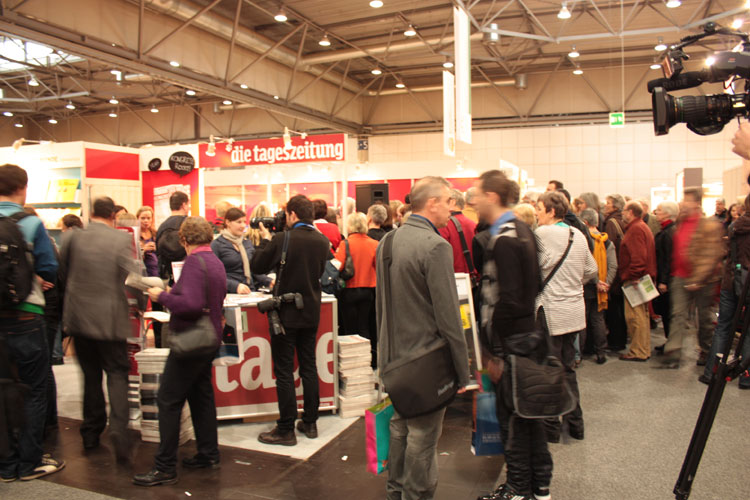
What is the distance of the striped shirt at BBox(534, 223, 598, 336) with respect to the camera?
3.26 m

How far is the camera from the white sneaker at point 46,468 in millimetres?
3014

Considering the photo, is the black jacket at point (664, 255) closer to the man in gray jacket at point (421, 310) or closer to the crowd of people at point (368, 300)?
the crowd of people at point (368, 300)

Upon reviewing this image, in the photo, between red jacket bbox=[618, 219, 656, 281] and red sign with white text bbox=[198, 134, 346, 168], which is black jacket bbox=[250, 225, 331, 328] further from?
red jacket bbox=[618, 219, 656, 281]

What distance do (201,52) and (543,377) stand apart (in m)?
10.1

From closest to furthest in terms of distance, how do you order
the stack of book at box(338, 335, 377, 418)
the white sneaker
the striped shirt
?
1. the white sneaker
2. the striped shirt
3. the stack of book at box(338, 335, 377, 418)

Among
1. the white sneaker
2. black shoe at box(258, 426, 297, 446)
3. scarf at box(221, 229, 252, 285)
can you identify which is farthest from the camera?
scarf at box(221, 229, 252, 285)

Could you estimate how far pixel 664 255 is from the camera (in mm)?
5344

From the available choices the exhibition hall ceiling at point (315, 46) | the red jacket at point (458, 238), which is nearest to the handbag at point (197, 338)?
the red jacket at point (458, 238)

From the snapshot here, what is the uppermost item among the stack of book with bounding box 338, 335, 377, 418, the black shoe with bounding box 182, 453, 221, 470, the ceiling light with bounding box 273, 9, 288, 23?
the ceiling light with bounding box 273, 9, 288, 23

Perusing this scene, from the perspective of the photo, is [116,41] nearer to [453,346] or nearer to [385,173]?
[385,173]

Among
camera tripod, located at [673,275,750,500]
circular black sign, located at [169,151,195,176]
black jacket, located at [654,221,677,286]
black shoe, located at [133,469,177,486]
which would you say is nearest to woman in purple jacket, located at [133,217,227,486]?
black shoe, located at [133,469,177,486]

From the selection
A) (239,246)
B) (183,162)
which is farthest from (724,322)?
(183,162)

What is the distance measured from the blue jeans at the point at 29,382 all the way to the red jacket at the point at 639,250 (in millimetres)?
4816

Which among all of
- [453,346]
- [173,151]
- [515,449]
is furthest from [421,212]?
[173,151]
